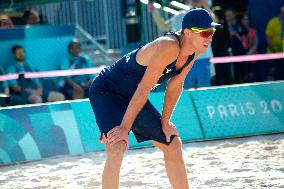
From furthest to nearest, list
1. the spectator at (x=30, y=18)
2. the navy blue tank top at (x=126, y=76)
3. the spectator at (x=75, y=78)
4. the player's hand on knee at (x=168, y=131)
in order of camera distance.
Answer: the spectator at (x=30, y=18), the spectator at (x=75, y=78), the player's hand on knee at (x=168, y=131), the navy blue tank top at (x=126, y=76)

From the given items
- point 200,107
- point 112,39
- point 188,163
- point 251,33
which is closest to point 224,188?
point 188,163

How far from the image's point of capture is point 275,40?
43.8ft

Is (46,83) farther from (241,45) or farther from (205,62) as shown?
(241,45)

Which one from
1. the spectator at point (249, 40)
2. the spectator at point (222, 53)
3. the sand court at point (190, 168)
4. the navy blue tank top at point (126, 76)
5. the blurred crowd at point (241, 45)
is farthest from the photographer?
the spectator at point (249, 40)

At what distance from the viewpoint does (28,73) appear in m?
10.8

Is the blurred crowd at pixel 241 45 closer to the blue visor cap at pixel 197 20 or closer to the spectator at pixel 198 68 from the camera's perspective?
the spectator at pixel 198 68

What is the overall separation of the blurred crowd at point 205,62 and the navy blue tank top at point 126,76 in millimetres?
4606

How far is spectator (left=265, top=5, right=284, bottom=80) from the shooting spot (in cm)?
1326

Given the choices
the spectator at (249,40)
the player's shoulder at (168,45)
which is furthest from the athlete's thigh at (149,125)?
the spectator at (249,40)

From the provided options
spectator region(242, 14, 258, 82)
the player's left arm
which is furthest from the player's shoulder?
spectator region(242, 14, 258, 82)

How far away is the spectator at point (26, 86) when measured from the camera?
35.6ft

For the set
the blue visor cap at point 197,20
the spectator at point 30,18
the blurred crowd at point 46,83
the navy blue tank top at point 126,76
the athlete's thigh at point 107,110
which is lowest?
the blurred crowd at point 46,83

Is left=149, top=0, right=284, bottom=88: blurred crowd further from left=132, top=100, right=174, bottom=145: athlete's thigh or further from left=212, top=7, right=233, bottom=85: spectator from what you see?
left=132, top=100, right=174, bottom=145: athlete's thigh

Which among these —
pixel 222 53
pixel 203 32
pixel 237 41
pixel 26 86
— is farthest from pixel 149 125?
pixel 237 41
